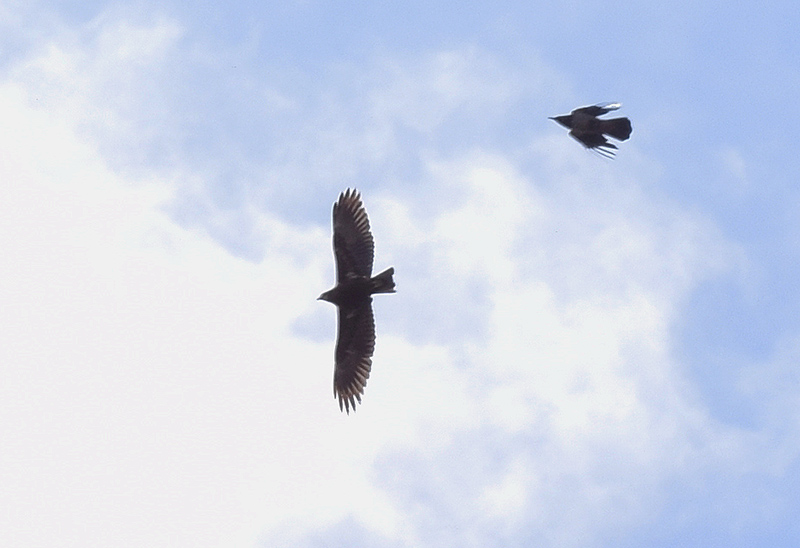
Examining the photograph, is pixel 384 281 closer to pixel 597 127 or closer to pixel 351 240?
pixel 351 240

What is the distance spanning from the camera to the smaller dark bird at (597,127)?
55.1 feet

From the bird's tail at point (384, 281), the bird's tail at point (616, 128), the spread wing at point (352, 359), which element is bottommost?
the spread wing at point (352, 359)

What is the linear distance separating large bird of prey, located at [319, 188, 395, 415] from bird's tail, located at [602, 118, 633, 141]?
5729 millimetres

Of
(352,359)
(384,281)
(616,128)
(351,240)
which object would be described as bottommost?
(352,359)

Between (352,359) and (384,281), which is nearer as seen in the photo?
(384,281)

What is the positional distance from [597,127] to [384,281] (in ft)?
19.3

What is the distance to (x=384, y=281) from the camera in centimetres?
1609

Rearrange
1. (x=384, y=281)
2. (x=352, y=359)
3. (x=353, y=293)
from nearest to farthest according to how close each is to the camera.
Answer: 1. (x=384, y=281)
2. (x=353, y=293)
3. (x=352, y=359)

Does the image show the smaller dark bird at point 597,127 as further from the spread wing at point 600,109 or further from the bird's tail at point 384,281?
the bird's tail at point 384,281

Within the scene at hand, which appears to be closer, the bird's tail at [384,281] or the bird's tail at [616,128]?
the bird's tail at [384,281]

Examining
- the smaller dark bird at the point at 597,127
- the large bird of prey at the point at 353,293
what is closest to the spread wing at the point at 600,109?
the smaller dark bird at the point at 597,127

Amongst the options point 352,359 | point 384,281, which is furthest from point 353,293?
point 352,359

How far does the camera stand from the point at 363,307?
55.6 feet

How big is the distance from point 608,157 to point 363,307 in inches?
251
